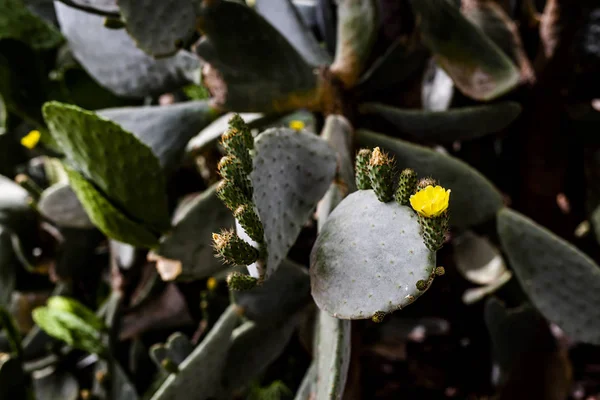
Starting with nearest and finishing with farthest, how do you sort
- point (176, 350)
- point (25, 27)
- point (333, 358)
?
point (333, 358) < point (176, 350) < point (25, 27)

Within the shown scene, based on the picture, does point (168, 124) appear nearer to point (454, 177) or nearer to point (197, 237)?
point (197, 237)

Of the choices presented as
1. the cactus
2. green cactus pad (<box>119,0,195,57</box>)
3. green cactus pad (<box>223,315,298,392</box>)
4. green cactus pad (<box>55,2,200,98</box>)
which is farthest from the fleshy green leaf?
green cactus pad (<box>119,0,195,57</box>)

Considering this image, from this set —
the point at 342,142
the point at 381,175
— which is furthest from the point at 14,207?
the point at 381,175

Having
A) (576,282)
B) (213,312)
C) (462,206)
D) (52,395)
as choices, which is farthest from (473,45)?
(52,395)

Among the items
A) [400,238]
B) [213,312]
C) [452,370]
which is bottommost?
[452,370]

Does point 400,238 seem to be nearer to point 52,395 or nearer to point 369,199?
point 369,199

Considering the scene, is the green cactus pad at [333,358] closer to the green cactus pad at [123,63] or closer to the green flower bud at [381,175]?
the green flower bud at [381,175]

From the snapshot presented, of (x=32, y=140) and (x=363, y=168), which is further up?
(x=363, y=168)
